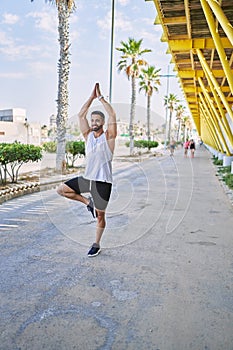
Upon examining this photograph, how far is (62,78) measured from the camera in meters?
13.2

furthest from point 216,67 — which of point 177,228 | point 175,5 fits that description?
point 177,228

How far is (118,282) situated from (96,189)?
3.92 feet

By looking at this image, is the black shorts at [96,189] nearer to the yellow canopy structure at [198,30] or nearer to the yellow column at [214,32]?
the yellow canopy structure at [198,30]

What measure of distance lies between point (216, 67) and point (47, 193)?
33.0 feet

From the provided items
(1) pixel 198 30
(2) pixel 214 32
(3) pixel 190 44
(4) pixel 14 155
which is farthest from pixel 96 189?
(3) pixel 190 44

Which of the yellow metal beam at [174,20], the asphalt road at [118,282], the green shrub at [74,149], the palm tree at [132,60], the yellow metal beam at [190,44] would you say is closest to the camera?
the asphalt road at [118,282]

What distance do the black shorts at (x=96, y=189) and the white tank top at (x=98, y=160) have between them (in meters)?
0.08

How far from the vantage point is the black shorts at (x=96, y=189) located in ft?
14.1

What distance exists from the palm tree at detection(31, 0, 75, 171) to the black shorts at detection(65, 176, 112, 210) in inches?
357

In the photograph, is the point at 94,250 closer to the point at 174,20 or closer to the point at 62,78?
the point at 174,20

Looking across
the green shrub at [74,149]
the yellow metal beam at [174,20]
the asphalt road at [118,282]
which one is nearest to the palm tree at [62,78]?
the green shrub at [74,149]

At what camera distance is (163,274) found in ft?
12.9

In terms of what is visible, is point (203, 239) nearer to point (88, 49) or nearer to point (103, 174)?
point (103, 174)

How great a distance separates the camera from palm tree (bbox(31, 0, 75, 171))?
12938 mm
